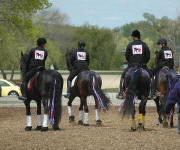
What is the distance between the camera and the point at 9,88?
36.0 m

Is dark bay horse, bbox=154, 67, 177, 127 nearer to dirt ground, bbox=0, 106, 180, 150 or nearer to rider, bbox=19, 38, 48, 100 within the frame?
dirt ground, bbox=0, 106, 180, 150

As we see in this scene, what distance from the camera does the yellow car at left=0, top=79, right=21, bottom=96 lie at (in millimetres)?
35509

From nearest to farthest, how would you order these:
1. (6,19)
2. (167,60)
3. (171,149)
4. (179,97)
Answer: (179,97) < (171,149) < (167,60) < (6,19)

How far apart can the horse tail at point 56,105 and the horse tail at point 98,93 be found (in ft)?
6.30

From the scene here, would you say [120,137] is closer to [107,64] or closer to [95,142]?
[95,142]

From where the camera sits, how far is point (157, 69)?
1557cm

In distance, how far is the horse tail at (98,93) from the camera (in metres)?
15.0

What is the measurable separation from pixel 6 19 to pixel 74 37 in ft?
268

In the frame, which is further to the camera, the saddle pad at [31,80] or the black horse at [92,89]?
the black horse at [92,89]

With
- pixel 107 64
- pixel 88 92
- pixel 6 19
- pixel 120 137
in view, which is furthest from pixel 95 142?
pixel 107 64

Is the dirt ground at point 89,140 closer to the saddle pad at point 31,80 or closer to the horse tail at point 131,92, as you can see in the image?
the horse tail at point 131,92

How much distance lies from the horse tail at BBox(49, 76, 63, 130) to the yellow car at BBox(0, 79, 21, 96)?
2238 centimetres

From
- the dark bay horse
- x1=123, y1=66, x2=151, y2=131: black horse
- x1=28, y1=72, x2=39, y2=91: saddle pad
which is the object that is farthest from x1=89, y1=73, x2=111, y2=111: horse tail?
x1=28, y1=72, x2=39, y2=91: saddle pad

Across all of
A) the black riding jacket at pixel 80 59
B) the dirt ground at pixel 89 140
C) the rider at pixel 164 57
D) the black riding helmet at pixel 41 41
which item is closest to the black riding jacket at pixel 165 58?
the rider at pixel 164 57
